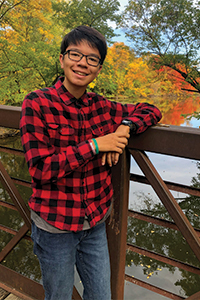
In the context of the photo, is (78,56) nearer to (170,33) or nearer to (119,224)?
(119,224)

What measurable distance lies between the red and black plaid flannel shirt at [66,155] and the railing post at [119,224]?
88 millimetres

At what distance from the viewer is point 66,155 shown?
47.5 inches

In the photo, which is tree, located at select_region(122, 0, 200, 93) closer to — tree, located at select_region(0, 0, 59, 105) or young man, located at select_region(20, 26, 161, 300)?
tree, located at select_region(0, 0, 59, 105)

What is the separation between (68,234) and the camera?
51.7 inches

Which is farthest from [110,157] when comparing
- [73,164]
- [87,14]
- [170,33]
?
[87,14]

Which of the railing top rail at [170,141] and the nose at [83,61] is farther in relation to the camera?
the nose at [83,61]

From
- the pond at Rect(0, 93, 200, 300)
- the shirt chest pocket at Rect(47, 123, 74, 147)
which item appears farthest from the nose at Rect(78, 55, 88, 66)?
the pond at Rect(0, 93, 200, 300)

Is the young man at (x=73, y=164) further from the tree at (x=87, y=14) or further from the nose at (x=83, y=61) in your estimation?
the tree at (x=87, y=14)

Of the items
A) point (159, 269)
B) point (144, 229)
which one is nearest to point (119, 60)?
point (144, 229)

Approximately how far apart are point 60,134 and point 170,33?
970 cm

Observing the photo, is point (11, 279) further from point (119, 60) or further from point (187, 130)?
point (119, 60)

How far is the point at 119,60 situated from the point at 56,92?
21.2 m

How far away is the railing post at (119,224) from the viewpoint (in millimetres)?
1497

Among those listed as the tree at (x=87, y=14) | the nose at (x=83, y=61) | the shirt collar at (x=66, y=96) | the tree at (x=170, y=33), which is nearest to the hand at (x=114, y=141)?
the shirt collar at (x=66, y=96)
